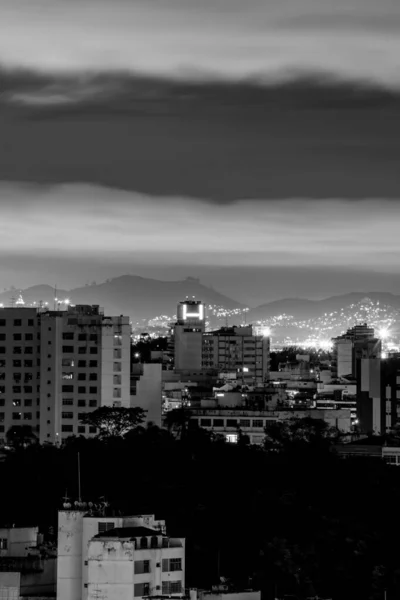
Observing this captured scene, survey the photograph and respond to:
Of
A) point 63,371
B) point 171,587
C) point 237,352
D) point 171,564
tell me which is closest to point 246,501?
point 171,564

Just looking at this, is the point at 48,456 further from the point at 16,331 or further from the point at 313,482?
the point at 16,331

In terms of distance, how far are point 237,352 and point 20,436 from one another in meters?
79.2

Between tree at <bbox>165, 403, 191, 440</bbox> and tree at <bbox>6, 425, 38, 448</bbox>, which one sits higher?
tree at <bbox>165, 403, 191, 440</bbox>

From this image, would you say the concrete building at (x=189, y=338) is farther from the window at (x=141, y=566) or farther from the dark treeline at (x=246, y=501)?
the window at (x=141, y=566)

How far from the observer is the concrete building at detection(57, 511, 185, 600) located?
2659 centimetres

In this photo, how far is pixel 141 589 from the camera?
26.6 metres

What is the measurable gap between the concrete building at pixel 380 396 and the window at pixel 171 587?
192ft

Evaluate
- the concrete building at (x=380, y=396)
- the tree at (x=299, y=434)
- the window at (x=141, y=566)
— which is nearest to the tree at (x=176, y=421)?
the tree at (x=299, y=434)

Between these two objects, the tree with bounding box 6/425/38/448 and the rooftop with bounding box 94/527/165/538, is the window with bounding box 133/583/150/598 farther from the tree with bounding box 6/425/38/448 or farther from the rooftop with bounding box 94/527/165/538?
the tree with bounding box 6/425/38/448

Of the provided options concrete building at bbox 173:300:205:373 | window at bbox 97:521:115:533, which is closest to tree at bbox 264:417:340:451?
window at bbox 97:521:115:533

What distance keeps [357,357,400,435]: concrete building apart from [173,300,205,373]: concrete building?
4737 cm

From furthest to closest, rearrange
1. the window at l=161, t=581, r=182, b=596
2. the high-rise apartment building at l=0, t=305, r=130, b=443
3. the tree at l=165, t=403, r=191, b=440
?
the tree at l=165, t=403, r=191, b=440 < the high-rise apartment building at l=0, t=305, r=130, b=443 < the window at l=161, t=581, r=182, b=596

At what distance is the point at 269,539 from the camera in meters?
42.7

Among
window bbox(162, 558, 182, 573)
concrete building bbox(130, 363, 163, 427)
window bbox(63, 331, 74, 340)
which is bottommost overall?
window bbox(162, 558, 182, 573)
